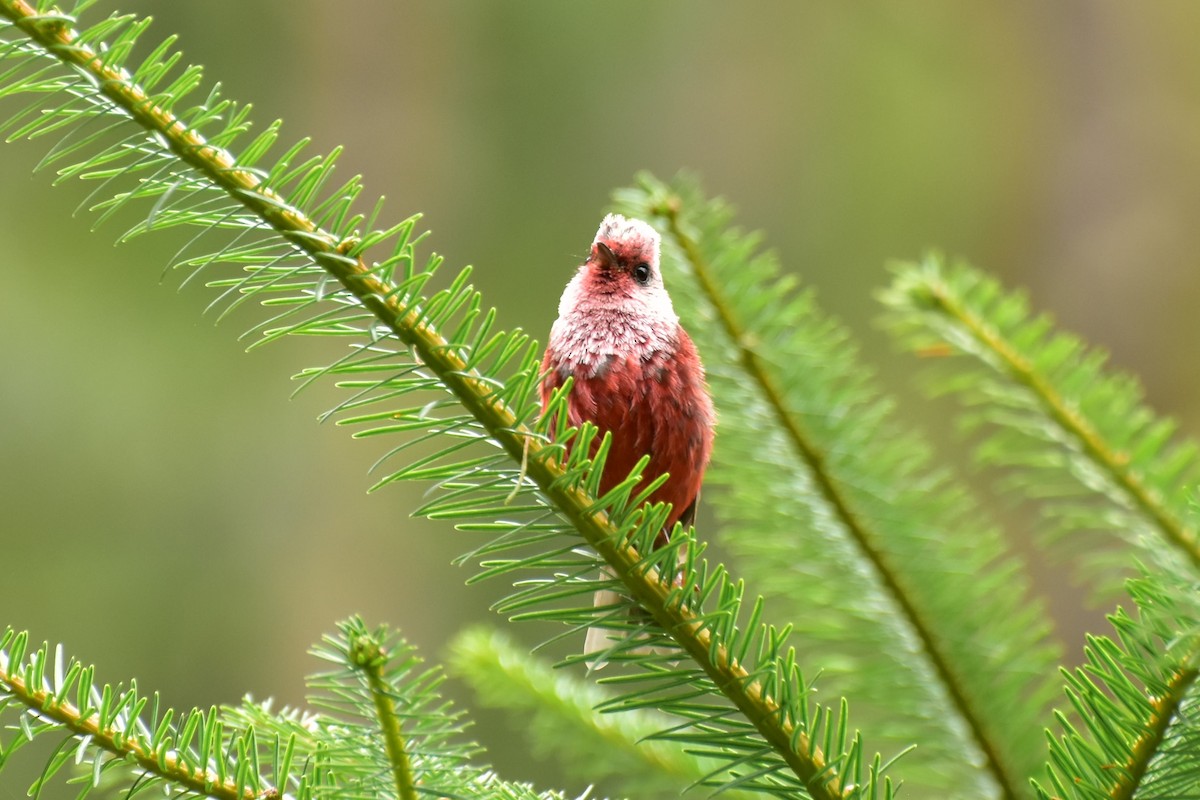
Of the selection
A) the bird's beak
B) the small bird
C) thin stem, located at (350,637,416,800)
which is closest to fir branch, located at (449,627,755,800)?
the small bird

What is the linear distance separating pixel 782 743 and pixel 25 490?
314cm

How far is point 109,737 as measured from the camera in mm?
535

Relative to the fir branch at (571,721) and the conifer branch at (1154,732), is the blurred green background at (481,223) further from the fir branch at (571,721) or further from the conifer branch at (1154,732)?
the conifer branch at (1154,732)

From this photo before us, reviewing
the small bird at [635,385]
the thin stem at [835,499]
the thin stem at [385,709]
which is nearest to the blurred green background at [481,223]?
the small bird at [635,385]

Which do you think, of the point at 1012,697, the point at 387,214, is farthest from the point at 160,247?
the point at 1012,697

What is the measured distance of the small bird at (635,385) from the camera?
3.31 feet

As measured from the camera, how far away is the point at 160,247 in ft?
10.6

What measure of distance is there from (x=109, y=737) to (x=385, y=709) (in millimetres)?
130

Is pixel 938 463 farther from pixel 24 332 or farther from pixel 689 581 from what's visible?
pixel 689 581

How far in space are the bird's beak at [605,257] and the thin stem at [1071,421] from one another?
1.26 feet

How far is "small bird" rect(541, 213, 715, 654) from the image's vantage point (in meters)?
1.01

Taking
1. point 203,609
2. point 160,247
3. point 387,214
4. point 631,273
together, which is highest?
point 160,247

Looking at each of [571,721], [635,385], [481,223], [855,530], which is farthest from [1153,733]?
[481,223]

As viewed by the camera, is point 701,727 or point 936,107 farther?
point 936,107
